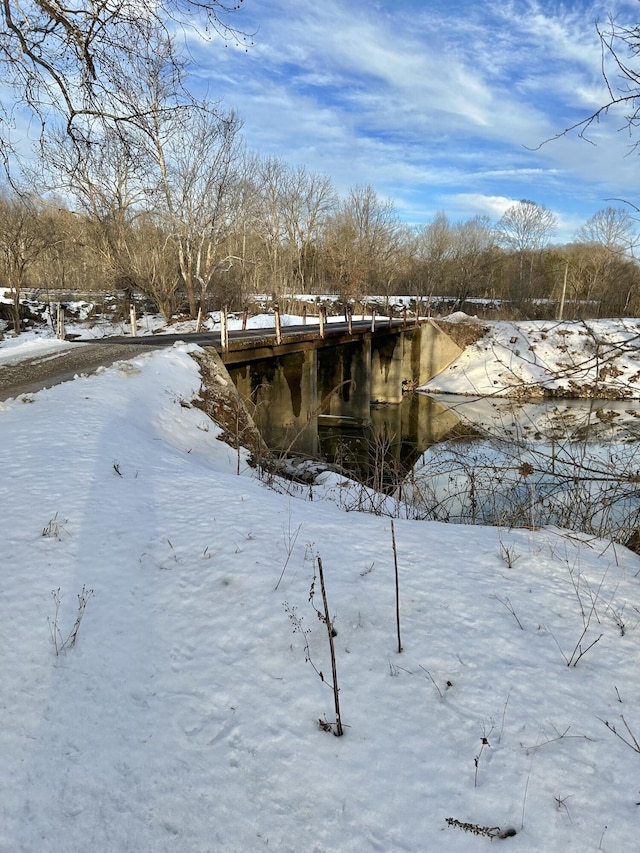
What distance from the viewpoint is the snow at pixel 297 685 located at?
1591 millimetres

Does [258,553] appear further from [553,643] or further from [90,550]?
[553,643]

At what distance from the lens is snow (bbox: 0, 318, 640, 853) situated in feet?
5.22

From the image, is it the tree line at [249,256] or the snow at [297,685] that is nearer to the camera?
the snow at [297,685]

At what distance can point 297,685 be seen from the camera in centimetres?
215

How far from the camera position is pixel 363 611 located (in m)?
2.67

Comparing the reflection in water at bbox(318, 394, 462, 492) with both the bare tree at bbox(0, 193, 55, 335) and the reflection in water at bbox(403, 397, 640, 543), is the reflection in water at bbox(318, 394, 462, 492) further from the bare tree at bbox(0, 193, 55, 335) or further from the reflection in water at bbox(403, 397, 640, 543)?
the bare tree at bbox(0, 193, 55, 335)

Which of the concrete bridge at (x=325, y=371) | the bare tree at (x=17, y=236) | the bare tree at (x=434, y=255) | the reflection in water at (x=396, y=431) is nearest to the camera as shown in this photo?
the concrete bridge at (x=325, y=371)

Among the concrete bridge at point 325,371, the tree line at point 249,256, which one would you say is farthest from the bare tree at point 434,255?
the concrete bridge at point 325,371

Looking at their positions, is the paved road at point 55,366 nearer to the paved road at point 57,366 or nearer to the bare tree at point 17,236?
the paved road at point 57,366

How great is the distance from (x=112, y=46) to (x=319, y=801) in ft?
26.8

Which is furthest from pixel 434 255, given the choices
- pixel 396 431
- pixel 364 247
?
pixel 396 431

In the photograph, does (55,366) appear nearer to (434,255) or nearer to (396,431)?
(396,431)

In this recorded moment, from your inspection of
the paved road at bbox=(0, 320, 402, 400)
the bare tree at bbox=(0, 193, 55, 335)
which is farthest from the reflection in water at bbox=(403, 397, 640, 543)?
the bare tree at bbox=(0, 193, 55, 335)

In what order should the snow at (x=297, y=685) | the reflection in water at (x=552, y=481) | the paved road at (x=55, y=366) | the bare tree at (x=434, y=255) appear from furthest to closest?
1. the bare tree at (x=434, y=255)
2. the paved road at (x=55, y=366)
3. the reflection in water at (x=552, y=481)
4. the snow at (x=297, y=685)
